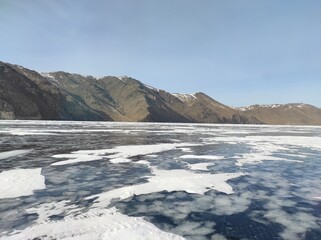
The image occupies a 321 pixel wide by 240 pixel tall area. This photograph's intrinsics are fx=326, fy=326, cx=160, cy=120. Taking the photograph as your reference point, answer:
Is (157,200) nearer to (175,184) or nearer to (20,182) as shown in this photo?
(175,184)

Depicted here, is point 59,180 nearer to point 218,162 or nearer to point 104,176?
point 104,176

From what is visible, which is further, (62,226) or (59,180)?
(59,180)

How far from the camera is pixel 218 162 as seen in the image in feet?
48.3

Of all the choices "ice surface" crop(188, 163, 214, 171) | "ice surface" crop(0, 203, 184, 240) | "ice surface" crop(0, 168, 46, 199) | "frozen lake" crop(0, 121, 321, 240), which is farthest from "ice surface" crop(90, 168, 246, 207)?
"ice surface" crop(0, 168, 46, 199)

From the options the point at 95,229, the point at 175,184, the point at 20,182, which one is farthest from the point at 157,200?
the point at 20,182

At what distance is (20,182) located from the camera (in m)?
9.58

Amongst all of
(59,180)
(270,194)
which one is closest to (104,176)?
(59,180)

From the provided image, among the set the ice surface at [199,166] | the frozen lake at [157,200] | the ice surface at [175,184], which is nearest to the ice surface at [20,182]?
the frozen lake at [157,200]

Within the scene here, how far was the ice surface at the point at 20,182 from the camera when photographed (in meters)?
8.49

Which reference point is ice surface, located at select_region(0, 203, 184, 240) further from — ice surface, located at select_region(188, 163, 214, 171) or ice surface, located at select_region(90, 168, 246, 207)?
ice surface, located at select_region(188, 163, 214, 171)

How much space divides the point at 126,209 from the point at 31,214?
1.97m

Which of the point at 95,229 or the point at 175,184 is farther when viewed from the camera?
the point at 175,184

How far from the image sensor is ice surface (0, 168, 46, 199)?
8.49 metres

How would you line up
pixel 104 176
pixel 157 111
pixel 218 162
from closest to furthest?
pixel 104 176 < pixel 218 162 < pixel 157 111
